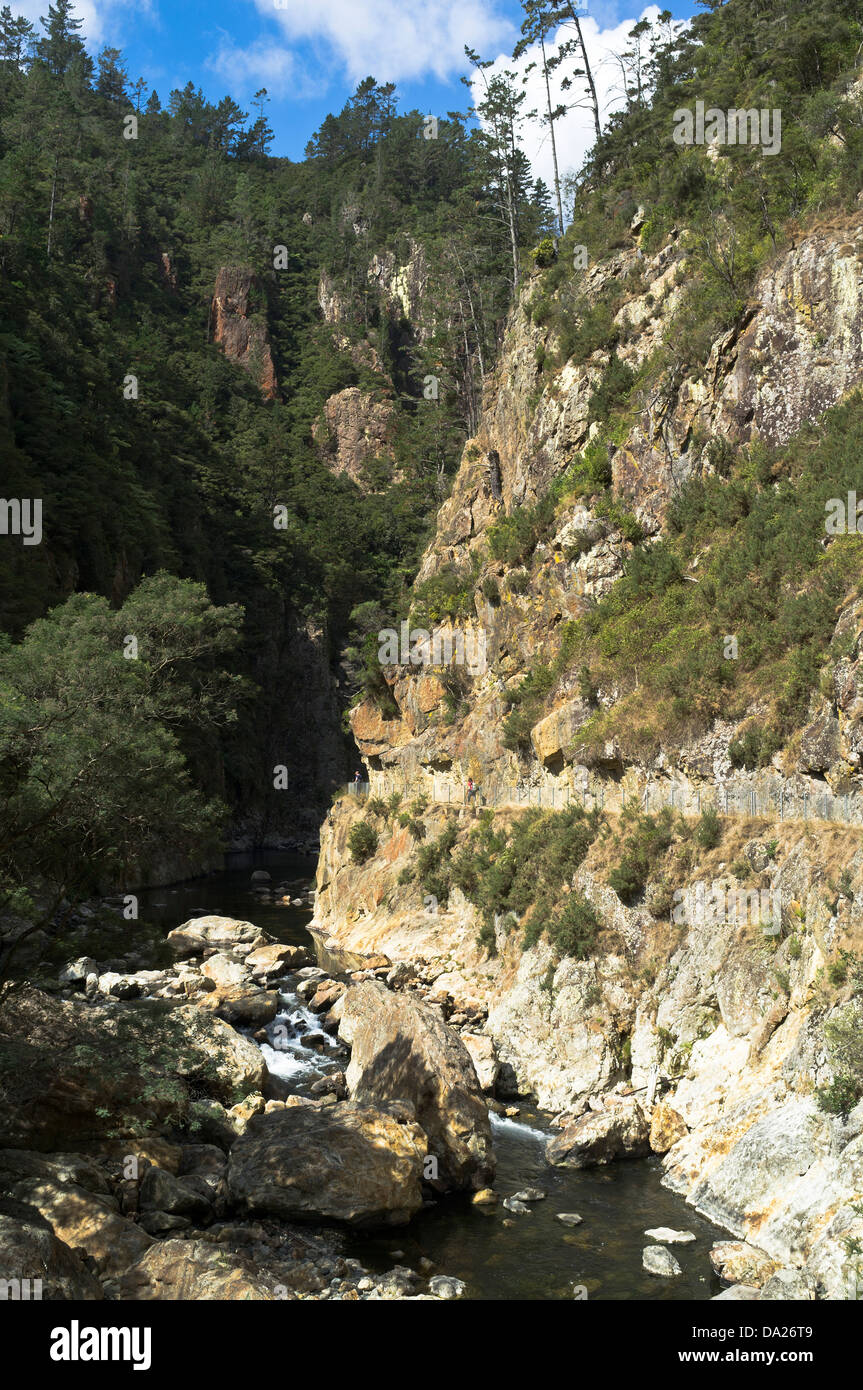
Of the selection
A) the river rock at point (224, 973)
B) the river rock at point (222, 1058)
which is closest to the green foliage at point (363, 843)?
the river rock at point (224, 973)

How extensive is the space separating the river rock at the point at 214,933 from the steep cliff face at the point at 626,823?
142 inches

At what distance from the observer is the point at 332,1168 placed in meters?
14.0

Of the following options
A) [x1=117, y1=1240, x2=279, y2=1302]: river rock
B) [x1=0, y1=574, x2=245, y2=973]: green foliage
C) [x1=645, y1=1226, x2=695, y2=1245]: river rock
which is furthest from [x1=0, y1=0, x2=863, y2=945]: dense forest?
[x1=645, y1=1226, x2=695, y2=1245]: river rock

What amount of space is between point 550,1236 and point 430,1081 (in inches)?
151

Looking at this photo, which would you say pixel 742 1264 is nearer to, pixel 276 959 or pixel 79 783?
pixel 79 783

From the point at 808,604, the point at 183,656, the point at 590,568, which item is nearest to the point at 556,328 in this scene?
the point at 590,568

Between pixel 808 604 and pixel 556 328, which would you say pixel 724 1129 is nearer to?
pixel 808 604

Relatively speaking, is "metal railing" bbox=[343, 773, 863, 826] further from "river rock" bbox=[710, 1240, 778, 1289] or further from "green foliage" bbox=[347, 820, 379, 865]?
"river rock" bbox=[710, 1240, 778, 1289]

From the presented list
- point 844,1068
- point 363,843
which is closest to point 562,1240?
point 844,1068

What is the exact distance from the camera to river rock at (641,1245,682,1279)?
39.8ft

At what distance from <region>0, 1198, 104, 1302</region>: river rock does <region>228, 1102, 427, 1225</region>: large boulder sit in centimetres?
376

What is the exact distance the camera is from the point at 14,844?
12.7 m

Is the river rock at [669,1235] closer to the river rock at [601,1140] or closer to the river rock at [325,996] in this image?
the river rock at [601,1140]

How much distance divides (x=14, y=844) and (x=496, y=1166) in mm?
10105
